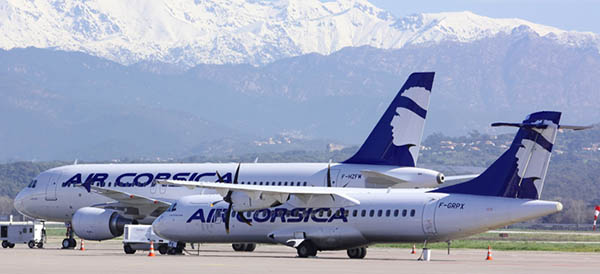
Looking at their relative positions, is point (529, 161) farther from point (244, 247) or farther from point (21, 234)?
point (21, 234)

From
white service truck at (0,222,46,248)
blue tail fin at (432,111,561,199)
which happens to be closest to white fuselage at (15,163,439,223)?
white service truck at (0,222,46,248)

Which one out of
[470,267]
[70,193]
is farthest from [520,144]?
[70,193]

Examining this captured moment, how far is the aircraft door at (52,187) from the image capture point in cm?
5912

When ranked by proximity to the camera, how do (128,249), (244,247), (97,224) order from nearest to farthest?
(128,249) → (97,224) → (244,247)

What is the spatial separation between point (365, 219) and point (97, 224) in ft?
50.1

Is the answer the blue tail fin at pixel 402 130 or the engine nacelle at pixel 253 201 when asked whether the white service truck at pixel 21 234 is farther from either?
the blue tail fin at pixel 402 130

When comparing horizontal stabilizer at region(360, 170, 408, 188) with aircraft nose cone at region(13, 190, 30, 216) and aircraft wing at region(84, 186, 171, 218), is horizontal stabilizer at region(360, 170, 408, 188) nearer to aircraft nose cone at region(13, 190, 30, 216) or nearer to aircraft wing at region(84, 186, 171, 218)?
aircraft wing at region(84, 186, 171, 218)

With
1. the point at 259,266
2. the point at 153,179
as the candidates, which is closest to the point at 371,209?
the point at 259,266

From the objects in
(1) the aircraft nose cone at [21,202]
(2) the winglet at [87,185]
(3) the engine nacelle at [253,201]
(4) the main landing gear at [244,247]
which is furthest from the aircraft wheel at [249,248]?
(1) the aircraft nose cone at [21,202]

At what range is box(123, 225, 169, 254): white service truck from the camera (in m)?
49.9

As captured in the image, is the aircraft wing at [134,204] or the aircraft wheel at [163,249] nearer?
the aircraft wheel at [163,249]

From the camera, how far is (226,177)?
54.3m

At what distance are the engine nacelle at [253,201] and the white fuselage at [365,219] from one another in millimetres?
411

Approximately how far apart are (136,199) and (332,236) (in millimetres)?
13901
